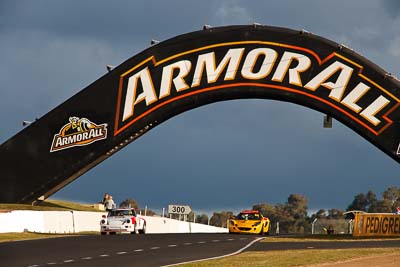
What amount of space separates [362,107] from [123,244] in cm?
2039

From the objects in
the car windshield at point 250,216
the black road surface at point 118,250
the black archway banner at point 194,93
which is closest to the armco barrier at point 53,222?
the black archway banner at point 194,93

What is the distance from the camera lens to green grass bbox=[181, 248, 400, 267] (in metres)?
21.6

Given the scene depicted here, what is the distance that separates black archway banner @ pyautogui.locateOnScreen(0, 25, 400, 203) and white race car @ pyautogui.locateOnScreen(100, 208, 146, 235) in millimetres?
11292

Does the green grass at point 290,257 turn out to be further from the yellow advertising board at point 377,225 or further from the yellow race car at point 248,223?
the yellow race car at point 248,223

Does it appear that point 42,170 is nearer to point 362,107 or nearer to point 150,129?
point 150,129

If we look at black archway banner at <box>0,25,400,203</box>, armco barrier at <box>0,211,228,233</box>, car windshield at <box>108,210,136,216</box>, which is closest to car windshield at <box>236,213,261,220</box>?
car windshield at <box>108,210,136,216</box>

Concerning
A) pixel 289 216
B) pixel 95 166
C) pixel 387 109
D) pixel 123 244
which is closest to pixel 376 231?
pixel 387 109

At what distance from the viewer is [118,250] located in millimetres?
26516

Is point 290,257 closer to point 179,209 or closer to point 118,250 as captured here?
point 118,250

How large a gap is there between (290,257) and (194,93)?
2520 centimetres

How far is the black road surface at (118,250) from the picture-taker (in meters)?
22.4

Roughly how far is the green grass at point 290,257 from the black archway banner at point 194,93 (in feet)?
64.3

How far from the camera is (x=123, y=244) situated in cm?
2931

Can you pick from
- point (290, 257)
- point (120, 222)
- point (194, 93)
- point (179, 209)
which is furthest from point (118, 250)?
point (179, 209)
